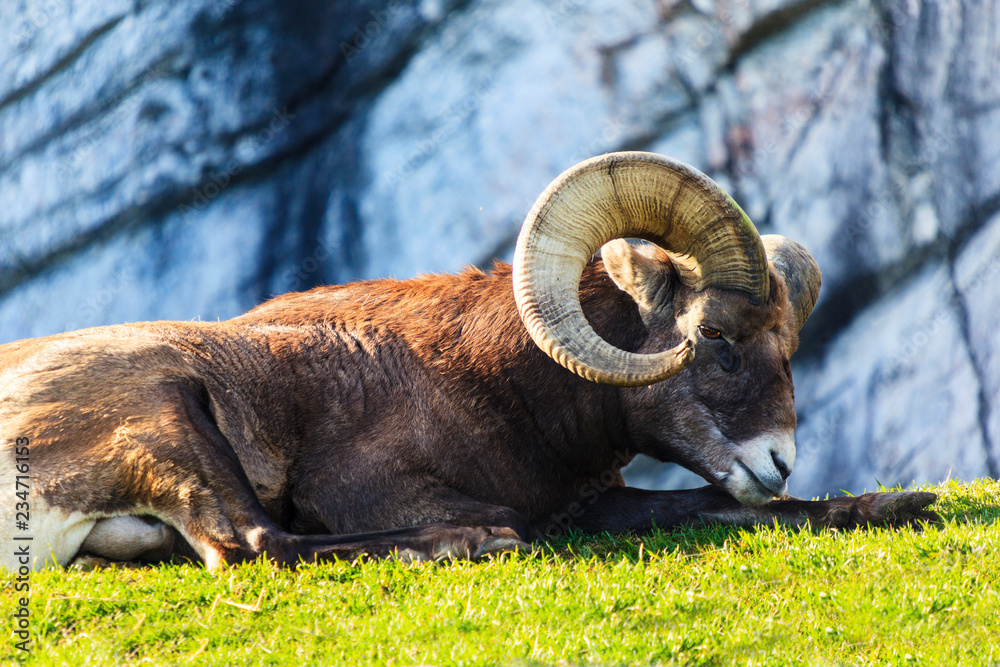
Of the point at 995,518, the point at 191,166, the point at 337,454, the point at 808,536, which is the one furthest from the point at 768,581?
the point at 191,166

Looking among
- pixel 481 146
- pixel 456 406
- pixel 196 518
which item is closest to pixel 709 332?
pixel 456 406

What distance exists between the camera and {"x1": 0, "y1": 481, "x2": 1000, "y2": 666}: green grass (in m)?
3.70

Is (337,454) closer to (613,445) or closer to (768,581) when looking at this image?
(613,445)

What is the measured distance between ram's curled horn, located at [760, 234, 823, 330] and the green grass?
6.16 feet

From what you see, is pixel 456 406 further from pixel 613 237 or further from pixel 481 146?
pixel 481 146

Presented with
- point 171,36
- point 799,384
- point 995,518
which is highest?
point 171,36

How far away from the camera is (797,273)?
6.32m

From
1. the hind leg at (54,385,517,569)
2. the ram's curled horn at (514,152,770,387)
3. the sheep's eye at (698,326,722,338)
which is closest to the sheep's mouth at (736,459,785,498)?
the sheep's eye at (698,326,722,338)

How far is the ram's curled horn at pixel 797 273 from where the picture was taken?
627cm

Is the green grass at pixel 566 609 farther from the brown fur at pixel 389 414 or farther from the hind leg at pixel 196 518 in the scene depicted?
the brown fur at pixel 389 414

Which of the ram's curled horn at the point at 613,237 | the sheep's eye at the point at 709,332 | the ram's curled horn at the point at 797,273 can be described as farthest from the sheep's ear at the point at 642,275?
the ram's curled horn at the point at 797,273

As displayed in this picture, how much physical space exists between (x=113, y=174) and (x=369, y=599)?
9.85 metres

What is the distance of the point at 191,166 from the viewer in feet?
40.4

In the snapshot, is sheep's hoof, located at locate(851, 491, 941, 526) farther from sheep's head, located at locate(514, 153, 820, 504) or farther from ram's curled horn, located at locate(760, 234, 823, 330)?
ram's curled horn, located at locate(760, 234, 823, 330)
